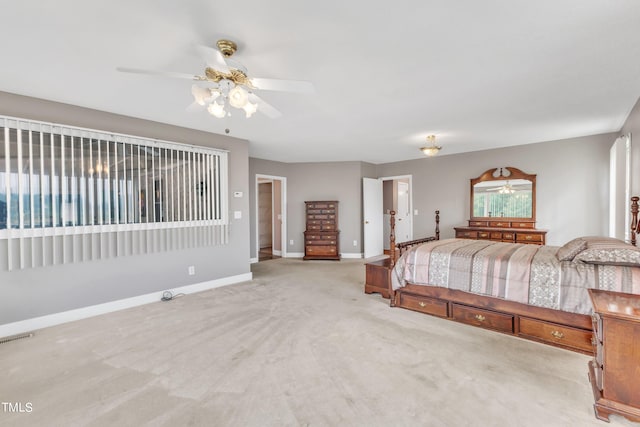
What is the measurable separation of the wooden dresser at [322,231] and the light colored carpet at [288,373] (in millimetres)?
3313

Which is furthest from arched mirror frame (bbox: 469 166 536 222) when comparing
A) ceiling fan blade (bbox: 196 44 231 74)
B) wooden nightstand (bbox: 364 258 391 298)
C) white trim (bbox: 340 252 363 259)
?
ceiling fan blade (bbox: 196 44 231 74)

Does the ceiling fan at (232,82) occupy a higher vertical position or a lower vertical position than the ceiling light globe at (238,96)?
higher

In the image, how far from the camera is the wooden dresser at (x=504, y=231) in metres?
4.94

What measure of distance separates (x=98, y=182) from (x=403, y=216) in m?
6.60

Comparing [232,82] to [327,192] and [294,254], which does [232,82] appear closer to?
[327,192]

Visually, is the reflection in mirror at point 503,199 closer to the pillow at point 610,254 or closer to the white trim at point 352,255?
the white trim at point 352,255

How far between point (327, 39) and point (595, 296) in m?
2.43

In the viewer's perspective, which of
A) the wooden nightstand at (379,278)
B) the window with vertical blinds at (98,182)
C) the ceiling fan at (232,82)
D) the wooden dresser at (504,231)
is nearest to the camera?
the ceiling fan at (232,82)

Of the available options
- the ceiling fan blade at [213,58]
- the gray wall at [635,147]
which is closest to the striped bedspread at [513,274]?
the gray wall at [635,147]

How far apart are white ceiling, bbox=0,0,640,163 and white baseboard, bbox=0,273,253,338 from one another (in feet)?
7.50

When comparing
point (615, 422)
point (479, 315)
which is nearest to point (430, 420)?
point (615, 422)

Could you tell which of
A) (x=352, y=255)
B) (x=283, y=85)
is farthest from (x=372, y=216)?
(x=283, y=85)

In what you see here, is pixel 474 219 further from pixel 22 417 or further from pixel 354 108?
pixel 22 417

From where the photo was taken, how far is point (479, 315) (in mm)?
2934
